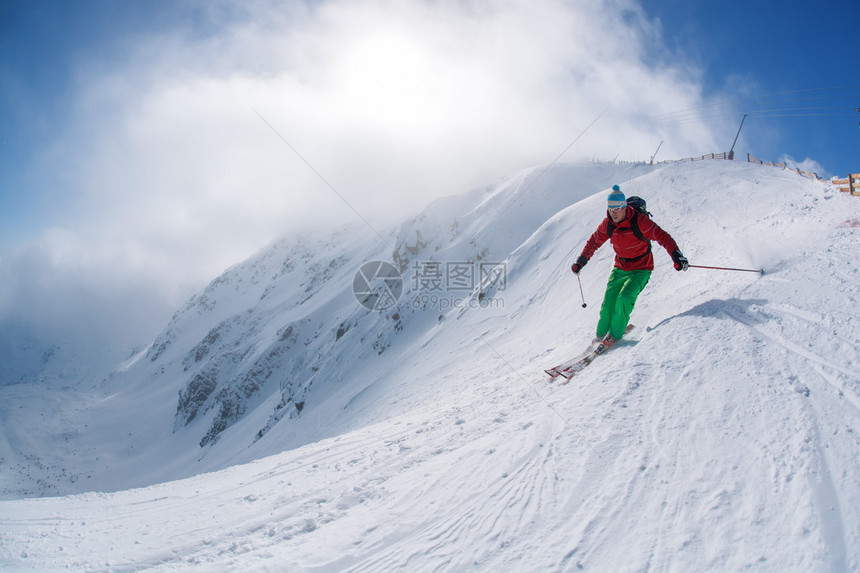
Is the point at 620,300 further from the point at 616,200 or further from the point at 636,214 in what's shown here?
the point at 616,200

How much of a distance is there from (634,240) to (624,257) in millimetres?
410

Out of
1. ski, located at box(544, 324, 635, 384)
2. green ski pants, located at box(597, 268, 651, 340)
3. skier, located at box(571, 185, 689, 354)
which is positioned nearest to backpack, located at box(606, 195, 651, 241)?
skier, located at box(571, 185, 689, 354)

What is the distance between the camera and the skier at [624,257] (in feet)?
23.3

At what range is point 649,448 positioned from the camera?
4129mm

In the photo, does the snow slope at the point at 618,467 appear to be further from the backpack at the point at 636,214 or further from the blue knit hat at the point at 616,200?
the blue knit hat at the point at 616,200

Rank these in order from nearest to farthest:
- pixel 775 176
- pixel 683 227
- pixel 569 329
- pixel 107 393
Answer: pixel 569 329, pixel 683 227, pixel 775 176, pixel 107 393

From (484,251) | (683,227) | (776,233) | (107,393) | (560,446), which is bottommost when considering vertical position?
(107,393)

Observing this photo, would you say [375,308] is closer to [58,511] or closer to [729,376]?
[58,511]

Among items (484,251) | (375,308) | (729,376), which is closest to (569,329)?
(729,376)

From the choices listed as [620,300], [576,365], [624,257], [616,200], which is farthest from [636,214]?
[576,365]

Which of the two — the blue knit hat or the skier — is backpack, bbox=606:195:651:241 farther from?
the blue knit hat

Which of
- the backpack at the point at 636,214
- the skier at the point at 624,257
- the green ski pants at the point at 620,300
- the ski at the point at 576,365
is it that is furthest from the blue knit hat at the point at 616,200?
the ski at the point at 576,365

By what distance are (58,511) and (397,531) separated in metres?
7.68

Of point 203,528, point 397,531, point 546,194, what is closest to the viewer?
point 397,531
